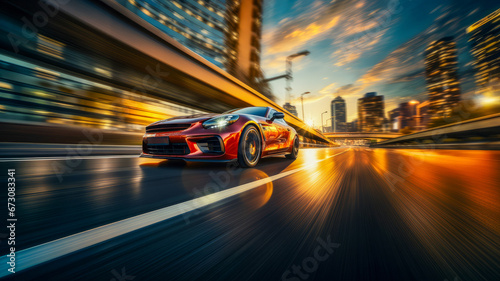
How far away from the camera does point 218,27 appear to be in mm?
19734

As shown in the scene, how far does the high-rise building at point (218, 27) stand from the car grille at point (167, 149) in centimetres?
695

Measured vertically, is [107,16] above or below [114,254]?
above

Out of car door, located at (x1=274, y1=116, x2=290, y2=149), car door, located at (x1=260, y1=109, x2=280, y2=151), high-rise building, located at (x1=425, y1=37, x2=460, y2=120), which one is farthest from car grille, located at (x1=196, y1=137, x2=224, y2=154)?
high-rise building, located at (x1=425, y1=37, x2=460, y2=120)

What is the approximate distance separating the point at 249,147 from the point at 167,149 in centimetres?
140

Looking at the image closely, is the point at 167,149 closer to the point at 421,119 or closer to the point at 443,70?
the point at 443,70

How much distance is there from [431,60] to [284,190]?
86113mm

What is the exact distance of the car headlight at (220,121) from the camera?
328 cm

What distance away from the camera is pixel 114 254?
0.70m


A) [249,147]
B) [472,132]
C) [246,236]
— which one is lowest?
[246,236]

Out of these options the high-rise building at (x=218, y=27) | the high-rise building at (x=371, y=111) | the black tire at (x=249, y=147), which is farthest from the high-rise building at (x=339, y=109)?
the black tire at (x=249, y=147)

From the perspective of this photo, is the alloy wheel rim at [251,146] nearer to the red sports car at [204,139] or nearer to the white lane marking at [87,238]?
the red sports car at [204,139]

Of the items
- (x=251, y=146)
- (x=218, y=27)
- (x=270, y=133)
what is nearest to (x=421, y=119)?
(x=218, y=27)

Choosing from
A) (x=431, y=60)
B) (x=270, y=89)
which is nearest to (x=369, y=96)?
(x=431, y=60)

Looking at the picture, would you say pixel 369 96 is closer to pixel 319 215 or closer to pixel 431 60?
pixel 431 60
